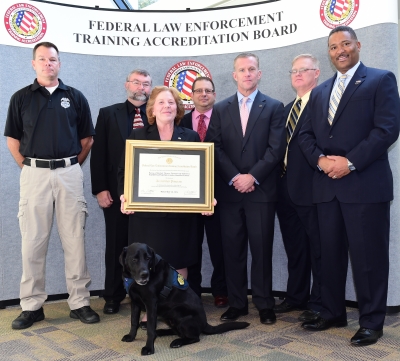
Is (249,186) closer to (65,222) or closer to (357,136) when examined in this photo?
(357,136)

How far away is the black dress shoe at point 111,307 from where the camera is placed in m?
3.86

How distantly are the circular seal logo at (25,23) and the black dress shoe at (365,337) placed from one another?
3.63 m

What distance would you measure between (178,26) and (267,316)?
295cm

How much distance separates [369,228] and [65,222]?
88.1 inches

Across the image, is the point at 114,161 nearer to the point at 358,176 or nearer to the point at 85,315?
the point at 85,315

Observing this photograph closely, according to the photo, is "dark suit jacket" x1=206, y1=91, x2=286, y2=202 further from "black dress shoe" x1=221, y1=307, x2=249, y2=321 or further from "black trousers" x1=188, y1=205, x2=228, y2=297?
"black dress shoe" x1=221, y1=307, x2=249, y2=321

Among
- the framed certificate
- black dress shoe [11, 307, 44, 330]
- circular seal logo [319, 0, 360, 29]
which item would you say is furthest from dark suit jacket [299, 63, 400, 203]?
black dress shoe [11, 307, 44, 330]

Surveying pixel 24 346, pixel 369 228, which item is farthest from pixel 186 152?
pixel 24 346

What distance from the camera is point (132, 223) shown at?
11.2 feet

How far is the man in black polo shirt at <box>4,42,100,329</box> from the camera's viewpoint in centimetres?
352

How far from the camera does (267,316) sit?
3.49 m

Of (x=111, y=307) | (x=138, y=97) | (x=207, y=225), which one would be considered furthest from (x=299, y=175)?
(x=111, y=307)

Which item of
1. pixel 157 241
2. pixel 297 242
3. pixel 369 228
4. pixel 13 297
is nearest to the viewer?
pixel 369 228

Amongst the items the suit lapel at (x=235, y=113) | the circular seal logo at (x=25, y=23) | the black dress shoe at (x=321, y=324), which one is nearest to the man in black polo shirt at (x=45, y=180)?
the circular seal logo at (x=25, y=23)
